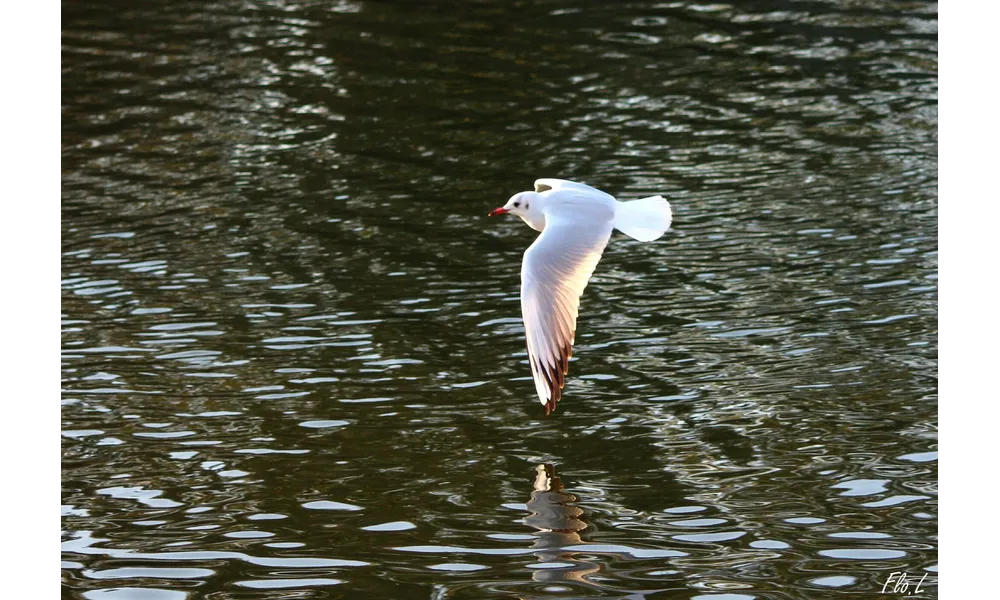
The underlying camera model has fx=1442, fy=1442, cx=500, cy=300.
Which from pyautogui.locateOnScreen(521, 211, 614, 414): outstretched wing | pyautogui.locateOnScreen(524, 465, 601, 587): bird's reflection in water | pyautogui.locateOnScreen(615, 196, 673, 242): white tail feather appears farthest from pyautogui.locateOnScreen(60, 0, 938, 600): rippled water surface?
pyautogui.locateOnScreen(615, 196, 673, 242): white tail feather

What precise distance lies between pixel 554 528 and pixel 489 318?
132 inches

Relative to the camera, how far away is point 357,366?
9.07 meters

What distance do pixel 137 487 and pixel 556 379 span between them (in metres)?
2.23

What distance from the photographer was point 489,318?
32.4ft

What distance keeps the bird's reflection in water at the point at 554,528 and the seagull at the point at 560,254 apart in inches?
18.8

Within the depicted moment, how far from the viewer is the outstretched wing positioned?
293 inches

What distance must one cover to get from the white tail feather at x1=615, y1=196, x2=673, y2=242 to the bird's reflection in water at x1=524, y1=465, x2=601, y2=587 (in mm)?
1798

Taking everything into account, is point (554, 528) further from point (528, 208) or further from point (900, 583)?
point (528, 208)

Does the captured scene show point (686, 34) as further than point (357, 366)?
Yes

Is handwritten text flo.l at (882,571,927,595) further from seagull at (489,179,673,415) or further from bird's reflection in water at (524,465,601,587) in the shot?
seagull at (489,179,673,415)

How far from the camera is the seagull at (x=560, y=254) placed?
24.5 feet

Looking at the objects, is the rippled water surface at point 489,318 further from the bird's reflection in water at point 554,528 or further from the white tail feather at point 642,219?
the white tail feather at point 642,219

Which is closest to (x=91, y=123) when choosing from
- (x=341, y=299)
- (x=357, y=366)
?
(x=341, y=299)

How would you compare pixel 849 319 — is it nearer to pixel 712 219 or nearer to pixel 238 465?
pixel 712 219
